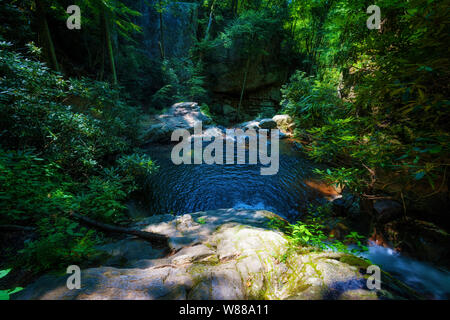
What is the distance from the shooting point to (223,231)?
9.62 feet

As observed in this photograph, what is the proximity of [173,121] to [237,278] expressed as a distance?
11915 mm

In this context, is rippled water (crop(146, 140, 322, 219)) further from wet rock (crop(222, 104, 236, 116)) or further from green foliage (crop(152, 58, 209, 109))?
wet rock (crop(222, 104, 236, 116))

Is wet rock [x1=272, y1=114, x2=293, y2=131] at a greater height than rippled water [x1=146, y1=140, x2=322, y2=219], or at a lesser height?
greater

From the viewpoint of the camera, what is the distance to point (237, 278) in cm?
159

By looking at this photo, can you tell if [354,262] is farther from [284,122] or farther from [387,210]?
[284,122]

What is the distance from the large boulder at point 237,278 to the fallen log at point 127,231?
540 millimetres

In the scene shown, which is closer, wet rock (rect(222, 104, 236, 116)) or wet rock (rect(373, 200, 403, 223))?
wet rock (rect(373, 200, 403, 223))

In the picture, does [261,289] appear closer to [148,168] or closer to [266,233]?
[266,233]

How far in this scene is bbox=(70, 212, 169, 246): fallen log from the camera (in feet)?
9.30

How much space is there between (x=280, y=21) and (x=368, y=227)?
2184 centimetres

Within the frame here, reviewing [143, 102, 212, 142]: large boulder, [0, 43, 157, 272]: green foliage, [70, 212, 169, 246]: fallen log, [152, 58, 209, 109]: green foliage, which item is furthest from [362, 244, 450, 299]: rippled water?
[152, 58, 209, 109]: green foliage

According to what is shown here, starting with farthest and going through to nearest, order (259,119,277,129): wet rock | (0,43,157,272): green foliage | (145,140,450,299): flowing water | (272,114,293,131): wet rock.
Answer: (259,119,277,129): wet rock < (272,114,293,131): wet rock < (145,140,450,299): flowing water < (0,43,157,272): green foliage

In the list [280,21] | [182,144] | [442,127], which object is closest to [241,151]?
[182,144]

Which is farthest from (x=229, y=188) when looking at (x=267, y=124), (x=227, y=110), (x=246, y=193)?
(x=227, y=110)
